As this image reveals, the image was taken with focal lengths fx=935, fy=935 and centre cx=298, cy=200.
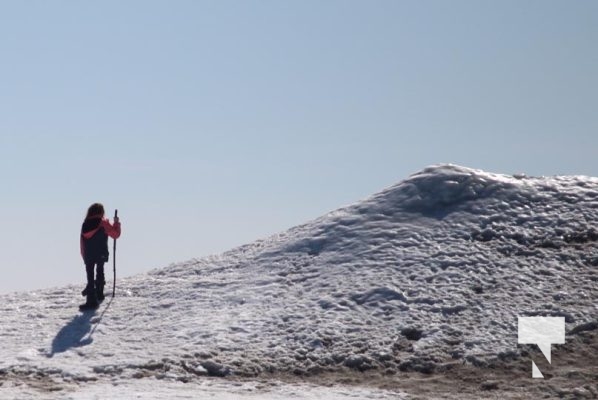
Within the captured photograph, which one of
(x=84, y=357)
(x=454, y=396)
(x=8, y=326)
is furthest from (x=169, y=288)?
(x=454, y=396)

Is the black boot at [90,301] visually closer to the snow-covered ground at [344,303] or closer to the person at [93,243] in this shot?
the person at [93,243]

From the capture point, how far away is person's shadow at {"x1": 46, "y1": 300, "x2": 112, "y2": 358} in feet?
51.5

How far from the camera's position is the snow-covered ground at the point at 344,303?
14.5 metres

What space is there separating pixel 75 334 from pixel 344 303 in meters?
4.85

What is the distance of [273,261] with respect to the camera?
2025cm

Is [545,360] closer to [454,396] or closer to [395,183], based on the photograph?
[454,396]

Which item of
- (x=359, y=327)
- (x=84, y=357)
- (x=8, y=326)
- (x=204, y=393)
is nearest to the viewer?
(x=204, y=393)

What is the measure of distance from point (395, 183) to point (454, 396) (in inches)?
402

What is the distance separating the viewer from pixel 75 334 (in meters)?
16.5

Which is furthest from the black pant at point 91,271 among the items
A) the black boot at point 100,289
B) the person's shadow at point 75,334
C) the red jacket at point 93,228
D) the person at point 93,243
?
the person's shadow at point 75,334

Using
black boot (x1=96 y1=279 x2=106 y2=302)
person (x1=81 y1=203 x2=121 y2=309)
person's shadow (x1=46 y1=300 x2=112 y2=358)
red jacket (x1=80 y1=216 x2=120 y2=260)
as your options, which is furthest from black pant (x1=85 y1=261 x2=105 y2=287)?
person's shadow (x1=46 y1=300 x2=112 y2=358)

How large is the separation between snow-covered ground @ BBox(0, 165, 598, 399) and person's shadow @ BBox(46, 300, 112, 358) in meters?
0.04

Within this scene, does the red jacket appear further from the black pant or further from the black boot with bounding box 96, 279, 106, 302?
the black boot with bounding box 96, 279, 106, 302

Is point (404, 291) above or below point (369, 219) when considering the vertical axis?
below
